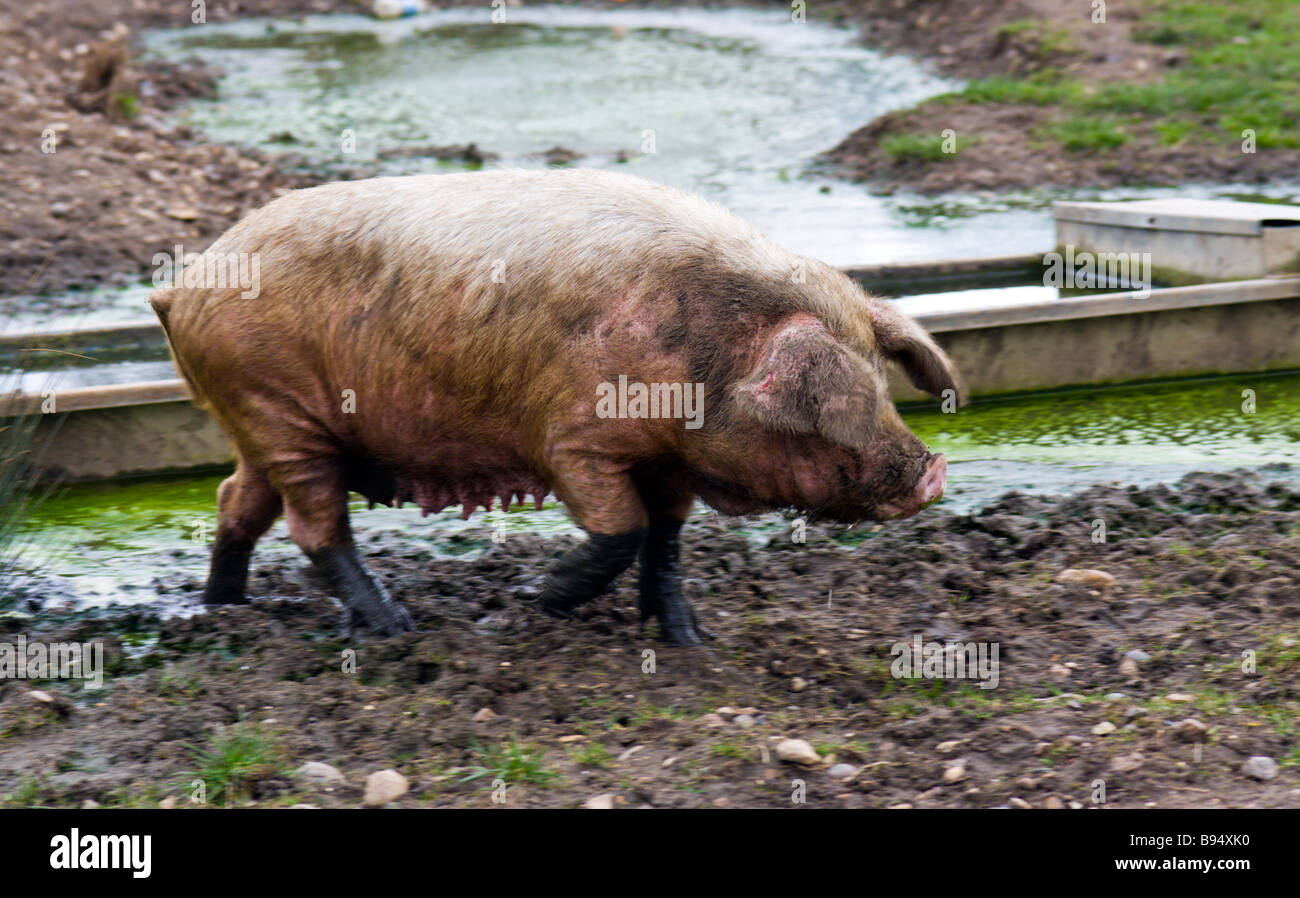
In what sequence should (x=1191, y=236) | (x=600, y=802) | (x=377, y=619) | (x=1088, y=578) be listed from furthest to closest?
(x=1191, y=236) < (x=1088, y=578) < (x=377, y=619) < (x=600, y=802)

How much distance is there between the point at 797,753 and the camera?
404 cm

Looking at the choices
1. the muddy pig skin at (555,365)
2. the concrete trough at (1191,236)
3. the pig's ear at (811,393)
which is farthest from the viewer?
the concrete trough at (1191,236)

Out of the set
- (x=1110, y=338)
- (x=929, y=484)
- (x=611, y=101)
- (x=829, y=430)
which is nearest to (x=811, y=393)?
(x=829, y=430)

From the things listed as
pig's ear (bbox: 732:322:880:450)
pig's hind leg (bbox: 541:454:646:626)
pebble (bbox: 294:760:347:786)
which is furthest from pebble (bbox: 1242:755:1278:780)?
pebble (bbox: 294:760:347:786)

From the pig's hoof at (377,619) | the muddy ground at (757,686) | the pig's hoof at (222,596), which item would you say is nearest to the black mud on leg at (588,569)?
the muddy ground at (757,686)

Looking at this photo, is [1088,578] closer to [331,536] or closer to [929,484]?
[929,484]

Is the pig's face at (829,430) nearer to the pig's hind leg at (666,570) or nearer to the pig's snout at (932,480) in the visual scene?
the pig's snout at (932,480)

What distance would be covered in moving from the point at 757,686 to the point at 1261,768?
4.57 feet

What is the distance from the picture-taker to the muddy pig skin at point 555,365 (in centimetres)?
446

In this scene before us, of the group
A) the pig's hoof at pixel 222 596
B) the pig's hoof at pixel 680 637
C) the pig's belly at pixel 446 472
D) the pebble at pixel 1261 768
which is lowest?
the pig's hoof at pixel 222 596

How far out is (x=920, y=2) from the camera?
1744 centimetres

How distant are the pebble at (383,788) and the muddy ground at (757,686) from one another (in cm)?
3

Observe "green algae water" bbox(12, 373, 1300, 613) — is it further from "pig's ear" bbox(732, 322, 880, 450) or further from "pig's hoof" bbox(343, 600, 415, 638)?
"pig's ear" bbox(732, 322, 880, 450)

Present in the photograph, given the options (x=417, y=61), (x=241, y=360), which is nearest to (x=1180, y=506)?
(x=241, y=360)
